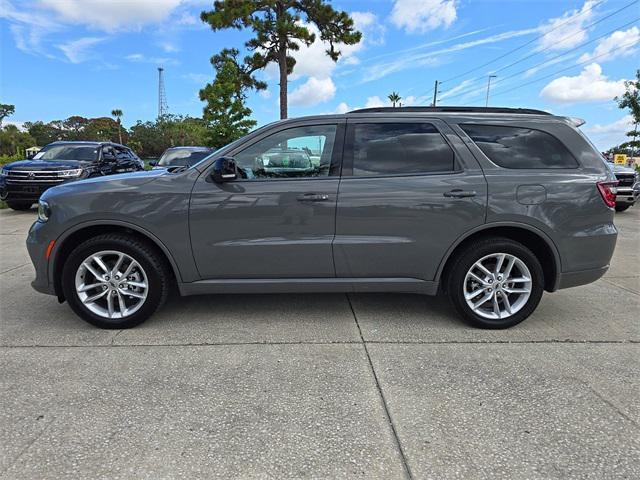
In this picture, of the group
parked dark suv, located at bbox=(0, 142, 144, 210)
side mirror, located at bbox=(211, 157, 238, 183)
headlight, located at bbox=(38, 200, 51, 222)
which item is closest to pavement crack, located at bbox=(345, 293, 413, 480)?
side mirror, located at bbox=(211, 157, 238, 183)

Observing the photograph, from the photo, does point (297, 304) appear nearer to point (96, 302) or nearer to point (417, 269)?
point (417, 269)

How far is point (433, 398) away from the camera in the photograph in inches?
104

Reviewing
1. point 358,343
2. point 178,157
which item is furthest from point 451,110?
point 178,157

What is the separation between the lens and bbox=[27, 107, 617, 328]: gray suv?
348cm

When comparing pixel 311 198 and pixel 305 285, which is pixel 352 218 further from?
pixel 305 285

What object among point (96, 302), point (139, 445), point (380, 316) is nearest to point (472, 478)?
point (139, 445)

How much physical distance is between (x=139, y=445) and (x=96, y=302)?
183 centimetres

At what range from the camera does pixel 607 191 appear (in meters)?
3.56

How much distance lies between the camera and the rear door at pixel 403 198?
3.49 metres

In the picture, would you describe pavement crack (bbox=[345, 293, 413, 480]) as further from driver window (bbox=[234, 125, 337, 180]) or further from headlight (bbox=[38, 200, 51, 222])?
headlight (bbox=[38, 200, 51, 222])

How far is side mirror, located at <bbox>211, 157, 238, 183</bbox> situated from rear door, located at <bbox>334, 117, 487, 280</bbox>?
88 centimetres

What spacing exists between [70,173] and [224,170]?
8915 mm

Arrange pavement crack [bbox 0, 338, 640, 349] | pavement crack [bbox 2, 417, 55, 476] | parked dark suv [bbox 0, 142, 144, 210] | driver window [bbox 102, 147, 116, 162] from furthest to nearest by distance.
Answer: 1. driver window [bbox 102, 147, 116, 162]
2. parked dark suv [bbox 0, 142, 144, 210]
3. pavement crack [bbox 0, 338, 640, 349]
4. pavement crack [bbox 2, 417, 55, 476]

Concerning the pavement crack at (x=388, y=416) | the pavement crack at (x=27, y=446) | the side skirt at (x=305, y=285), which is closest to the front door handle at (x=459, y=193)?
the side skirt at (x=305, y=285)
